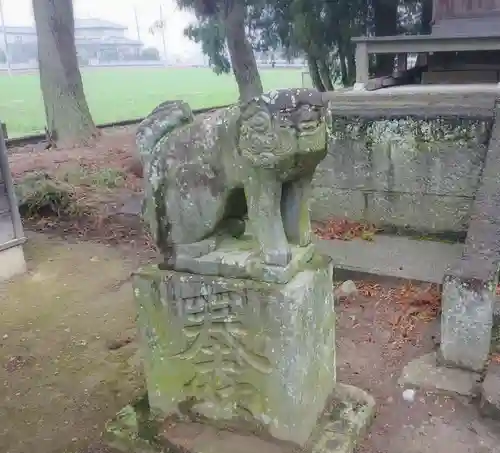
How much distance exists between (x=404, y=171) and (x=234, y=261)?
369 centimetres

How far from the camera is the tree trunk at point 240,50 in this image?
1144 cm

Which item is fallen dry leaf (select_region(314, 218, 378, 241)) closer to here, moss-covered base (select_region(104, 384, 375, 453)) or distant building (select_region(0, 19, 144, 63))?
moss-covered base (select_region(104, 384, 375, 453))

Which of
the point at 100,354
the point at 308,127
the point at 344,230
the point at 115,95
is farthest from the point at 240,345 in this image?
the point at 115,95

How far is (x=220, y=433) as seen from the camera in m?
2.72

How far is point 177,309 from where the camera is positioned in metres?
2.66

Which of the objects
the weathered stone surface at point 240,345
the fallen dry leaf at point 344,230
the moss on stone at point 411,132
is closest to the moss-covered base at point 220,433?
the weathered stone surface at point 240,345

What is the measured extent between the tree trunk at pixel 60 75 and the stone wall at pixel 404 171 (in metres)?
6.28

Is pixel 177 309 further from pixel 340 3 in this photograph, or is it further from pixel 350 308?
pixel 340 3

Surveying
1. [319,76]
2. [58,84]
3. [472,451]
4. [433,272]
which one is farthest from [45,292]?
[319,76]

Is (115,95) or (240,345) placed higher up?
(115,95)

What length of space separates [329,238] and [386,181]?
Answer: 2.83ft

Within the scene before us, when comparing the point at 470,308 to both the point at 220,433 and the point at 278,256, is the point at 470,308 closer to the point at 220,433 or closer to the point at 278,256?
the point at 278,256

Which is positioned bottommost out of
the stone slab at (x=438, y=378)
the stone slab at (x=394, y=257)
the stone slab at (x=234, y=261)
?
the stone slab at (x=438, y=378)

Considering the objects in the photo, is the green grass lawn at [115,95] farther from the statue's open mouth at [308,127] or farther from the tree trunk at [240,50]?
the statue's open mouth at [308,127]
